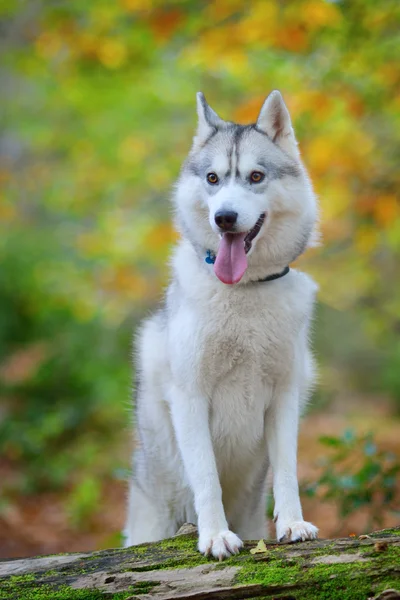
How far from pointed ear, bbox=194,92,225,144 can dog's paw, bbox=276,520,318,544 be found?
2.17 meters

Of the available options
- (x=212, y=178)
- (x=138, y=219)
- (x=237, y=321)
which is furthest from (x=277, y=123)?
(x=138, y=219)

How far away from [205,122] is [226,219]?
866mm

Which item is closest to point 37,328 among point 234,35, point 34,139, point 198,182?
point 34,139

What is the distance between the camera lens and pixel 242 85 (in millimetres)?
8633

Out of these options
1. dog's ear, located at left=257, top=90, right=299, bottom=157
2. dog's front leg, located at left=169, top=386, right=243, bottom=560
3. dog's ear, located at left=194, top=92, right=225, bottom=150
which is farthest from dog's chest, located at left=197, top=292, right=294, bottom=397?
dog's ear, located at left=194, top=92, right=225, bottom=150

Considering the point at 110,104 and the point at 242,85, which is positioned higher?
the point at 110,104

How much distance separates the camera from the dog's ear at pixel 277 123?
12.6 ft

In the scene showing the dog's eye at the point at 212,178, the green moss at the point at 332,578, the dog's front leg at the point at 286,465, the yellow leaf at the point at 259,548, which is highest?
the dog's eye at the point at 212,178

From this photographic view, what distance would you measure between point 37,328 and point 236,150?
7.88 meters

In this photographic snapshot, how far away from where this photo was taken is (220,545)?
10.7ft

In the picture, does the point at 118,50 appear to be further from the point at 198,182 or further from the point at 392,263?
the point at 392,263

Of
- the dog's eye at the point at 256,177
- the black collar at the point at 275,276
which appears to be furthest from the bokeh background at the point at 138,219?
the dog's eye at the point at 256,177

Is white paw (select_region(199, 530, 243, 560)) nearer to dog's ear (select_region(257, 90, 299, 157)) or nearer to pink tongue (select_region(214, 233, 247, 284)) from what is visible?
pink tongue (select_region(214, 233, 247, 284))

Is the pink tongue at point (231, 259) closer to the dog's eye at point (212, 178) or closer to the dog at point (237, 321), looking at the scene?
the dog at point (237, 321)
